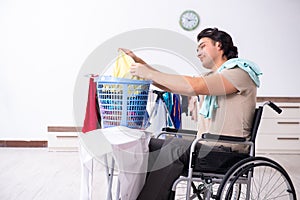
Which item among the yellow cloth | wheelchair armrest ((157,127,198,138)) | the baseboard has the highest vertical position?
the yellow cloth

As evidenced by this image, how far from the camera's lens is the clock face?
171 inches

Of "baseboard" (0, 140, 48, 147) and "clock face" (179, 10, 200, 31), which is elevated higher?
"clock face" (179, 10, 200, 31)

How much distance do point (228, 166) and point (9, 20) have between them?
3.50 metres

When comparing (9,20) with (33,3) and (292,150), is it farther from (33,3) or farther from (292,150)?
(292,150)

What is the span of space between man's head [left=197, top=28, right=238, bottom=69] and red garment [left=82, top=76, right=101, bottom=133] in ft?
2.14

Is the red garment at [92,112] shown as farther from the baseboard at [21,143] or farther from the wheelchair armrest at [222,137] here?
the baseboard at [21,143]

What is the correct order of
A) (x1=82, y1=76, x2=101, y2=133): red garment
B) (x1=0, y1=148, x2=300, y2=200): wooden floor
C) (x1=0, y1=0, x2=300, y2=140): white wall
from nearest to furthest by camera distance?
1. (x1=82, y1=76, x2=101, y2=133): red garment
2. (x1=0, y1=148, x2=300, y2=200): wooden floor
3. (x1=0, y1=0, x2=300, y2=140): white wall

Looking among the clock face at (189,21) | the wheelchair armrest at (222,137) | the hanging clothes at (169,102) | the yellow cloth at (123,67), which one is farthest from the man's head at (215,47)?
the clock face at (189,21)

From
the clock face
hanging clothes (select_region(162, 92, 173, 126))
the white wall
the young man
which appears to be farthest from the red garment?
the clock face

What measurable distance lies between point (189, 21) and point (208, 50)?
8.42ft

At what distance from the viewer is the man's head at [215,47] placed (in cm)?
184

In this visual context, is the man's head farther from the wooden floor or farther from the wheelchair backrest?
the wooden floor

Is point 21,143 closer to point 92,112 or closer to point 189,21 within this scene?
point 189,21

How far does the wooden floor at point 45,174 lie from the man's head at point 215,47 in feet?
4.22
